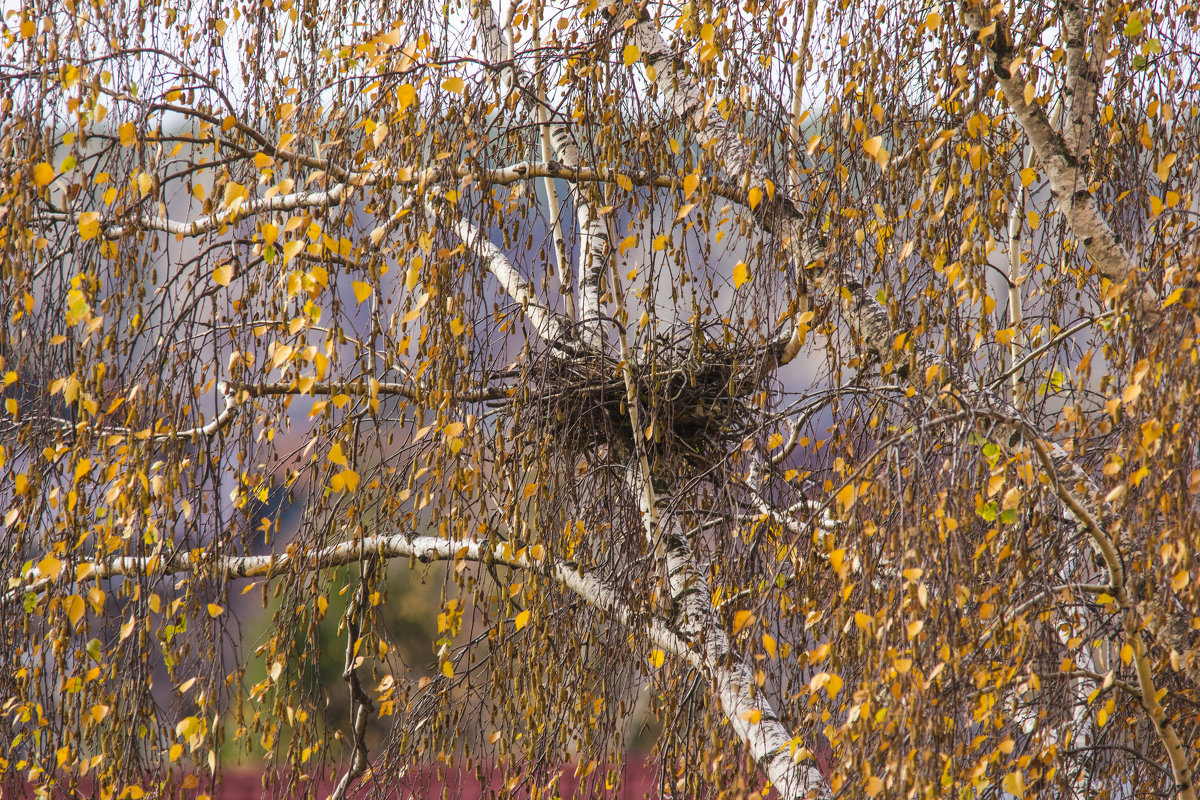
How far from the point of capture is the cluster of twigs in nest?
171cm

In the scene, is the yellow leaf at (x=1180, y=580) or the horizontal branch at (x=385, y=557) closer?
the yellow leaf at (x=1180, y=580)

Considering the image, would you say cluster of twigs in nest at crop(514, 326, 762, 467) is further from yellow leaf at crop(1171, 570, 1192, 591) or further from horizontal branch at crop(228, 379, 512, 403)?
yellow leaf at crop(1171, 570, 1192, 591)

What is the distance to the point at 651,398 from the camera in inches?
64.8

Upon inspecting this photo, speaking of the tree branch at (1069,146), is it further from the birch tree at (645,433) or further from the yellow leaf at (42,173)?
the yellow leaf at (42,173)

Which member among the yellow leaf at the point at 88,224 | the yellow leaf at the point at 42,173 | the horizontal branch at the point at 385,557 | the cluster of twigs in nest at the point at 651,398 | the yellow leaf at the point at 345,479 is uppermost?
the yellow leaf at the point at 42,173

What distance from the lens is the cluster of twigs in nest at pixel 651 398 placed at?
1.71 metres

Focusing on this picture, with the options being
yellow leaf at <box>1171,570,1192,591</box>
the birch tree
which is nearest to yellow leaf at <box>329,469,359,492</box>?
the birch tree

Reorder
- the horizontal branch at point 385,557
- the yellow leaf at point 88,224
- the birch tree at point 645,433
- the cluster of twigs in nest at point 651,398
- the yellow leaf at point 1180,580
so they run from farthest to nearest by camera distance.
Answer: the cluster of twigs in nest at point 651,398
the horizontal branch at point 385,557
the yellow leaf at point 88,224
the birch tree at point 645,433
the yellow leaf at point 1180,580

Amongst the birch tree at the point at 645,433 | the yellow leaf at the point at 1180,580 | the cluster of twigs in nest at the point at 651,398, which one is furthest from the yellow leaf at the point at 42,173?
the yellow leaf at the point at 1180,580

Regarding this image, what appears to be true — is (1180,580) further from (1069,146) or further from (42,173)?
(42,173)

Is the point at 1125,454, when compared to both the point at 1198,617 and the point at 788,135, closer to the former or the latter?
the point at 1198,617

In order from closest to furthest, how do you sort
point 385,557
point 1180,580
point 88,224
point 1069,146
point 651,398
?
point 1180,580 < point 88,224 < point 1069,146 < point 651,398 < point 385,557

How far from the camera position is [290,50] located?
97.1 inches

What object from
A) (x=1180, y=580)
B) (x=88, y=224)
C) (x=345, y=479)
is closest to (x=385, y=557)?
(x=345, y=479)
